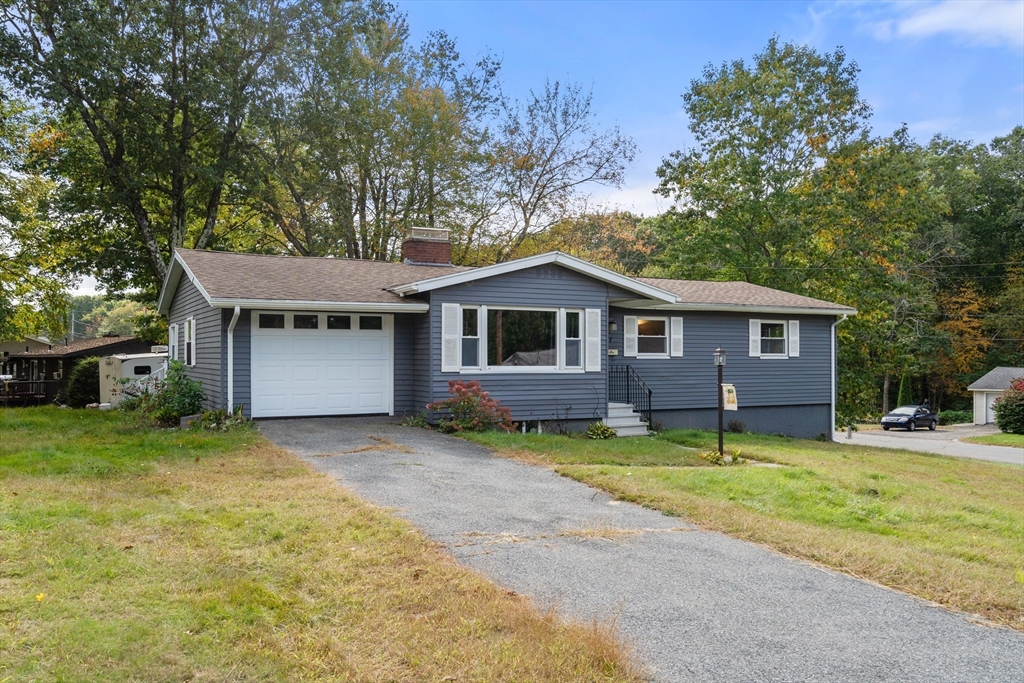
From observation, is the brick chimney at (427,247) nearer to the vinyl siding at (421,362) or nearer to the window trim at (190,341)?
the vinyl siding at (421,362)

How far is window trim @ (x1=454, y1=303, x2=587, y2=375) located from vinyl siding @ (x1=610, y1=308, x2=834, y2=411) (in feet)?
6.31

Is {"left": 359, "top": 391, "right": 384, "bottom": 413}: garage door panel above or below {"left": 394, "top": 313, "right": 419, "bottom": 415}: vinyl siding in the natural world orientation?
Answer: below

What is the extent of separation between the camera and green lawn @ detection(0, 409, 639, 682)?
11.2 feet

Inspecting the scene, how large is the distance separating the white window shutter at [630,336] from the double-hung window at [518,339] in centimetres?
190

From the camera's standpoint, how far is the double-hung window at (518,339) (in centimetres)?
1338

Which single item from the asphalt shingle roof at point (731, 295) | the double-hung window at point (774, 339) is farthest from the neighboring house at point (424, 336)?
the double-hung window at point (774, 339)

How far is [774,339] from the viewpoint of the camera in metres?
18.2

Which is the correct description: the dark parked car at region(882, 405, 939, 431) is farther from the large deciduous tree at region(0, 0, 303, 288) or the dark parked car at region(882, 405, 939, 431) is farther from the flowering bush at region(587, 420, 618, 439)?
the large deciduous tree at region(0, 0, 303, 288)

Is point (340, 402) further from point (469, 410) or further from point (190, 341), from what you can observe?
point (190, 341)

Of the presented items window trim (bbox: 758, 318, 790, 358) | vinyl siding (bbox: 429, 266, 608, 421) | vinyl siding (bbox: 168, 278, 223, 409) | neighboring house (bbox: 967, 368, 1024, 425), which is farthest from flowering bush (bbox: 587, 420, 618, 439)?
neighboring house (bbox: 967, 368, 1024, 425)

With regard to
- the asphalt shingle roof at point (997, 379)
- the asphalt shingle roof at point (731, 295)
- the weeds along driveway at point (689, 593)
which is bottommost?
the asphalt shingle roof at point (997, 379)

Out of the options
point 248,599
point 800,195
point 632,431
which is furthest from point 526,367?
point 800,195

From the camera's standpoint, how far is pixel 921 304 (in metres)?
38.9

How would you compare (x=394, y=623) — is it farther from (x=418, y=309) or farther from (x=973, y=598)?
(x=418, y=309)
